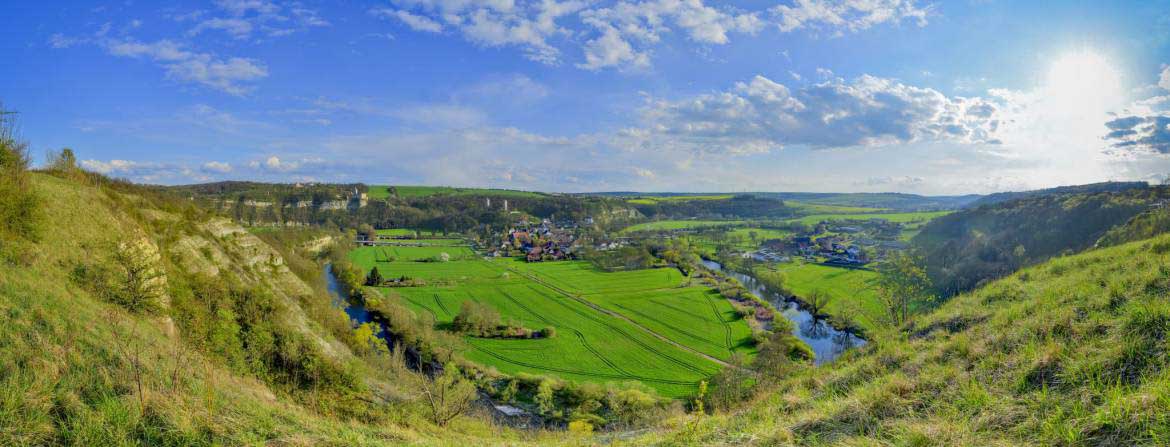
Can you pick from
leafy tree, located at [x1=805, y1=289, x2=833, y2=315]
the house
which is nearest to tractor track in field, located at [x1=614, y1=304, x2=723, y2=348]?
leafy tree, located at [x1=805, y1=289, x2=833, y2=315]

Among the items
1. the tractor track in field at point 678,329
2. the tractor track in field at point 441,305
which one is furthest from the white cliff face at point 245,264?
the tractor track in field at point 678,329

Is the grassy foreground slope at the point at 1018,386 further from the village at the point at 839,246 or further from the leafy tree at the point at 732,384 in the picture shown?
the village at the point at 839,246

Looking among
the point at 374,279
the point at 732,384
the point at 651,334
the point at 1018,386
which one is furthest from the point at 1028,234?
the point at 374,279

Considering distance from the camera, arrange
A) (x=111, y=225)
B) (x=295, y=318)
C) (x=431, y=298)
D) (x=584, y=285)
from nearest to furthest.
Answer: (x=111, y=225), (x=295, y=318), (x=431, y=298), (x=584, y=285)

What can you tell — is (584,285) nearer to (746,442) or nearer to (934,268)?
(934,268)

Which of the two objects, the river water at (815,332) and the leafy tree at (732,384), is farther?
the river water at (815,332)

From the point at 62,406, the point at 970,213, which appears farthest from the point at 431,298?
the point at 970,213

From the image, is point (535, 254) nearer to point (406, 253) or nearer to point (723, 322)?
point (406, 253)
